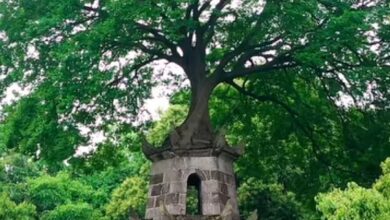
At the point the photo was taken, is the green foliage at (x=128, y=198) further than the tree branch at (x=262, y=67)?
Yes

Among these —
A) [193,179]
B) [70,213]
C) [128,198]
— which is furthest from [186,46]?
[70,213]

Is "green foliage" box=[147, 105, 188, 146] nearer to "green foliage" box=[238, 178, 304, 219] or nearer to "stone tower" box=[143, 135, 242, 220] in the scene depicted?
"green foliage" box=[238, 178, 304, 219]

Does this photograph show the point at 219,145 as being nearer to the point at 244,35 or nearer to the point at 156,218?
the point at 156,218

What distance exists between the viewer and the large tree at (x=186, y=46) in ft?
51.8

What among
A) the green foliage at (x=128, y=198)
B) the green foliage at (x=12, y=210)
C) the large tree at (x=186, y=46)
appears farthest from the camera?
the green foliage at (x=128, y=198)

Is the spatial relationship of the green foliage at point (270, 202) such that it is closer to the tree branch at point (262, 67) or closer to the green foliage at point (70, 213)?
the tree branch at point (262, 67)

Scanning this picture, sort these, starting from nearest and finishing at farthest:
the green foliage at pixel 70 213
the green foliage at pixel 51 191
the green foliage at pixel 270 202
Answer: the green foliage at pixel 270 202
the green foliage at pixel 70 213
the green foliage at pixel 51 191

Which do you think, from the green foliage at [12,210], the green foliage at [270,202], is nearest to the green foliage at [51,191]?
the green foliage at [12,210]

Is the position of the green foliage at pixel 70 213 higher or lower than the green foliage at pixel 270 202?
higher

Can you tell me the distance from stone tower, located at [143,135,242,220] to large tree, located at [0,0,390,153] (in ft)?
1.46

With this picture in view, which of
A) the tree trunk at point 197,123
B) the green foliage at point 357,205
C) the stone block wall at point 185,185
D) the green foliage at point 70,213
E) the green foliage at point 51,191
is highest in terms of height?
the green foliage at point 51,191

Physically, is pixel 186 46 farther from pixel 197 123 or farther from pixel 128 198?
pixel 128 198

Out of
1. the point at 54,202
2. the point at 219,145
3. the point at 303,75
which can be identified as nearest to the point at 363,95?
the point at 303,75

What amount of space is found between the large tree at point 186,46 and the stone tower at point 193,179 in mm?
445
